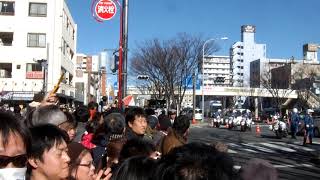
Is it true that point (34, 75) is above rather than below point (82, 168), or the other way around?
above

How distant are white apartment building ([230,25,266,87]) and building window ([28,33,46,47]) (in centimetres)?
9911

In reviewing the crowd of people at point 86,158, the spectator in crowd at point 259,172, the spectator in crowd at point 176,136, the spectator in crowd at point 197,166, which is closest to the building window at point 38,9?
the spectator in crowd at point 176,136

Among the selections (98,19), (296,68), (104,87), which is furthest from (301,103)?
(98,19)

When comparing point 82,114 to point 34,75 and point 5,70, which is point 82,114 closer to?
point 34,75

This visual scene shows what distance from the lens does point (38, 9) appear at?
48.9m

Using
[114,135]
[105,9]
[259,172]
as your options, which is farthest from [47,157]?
[105,9]

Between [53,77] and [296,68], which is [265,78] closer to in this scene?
[296,68]

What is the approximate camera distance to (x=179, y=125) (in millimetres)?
6336

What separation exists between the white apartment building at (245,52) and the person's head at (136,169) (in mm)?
141318

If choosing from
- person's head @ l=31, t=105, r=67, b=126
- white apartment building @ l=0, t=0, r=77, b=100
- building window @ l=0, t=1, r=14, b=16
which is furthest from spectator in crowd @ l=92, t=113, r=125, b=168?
building window @ l=0, t=1, r=14, b=16

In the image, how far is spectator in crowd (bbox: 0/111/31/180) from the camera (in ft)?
8.87

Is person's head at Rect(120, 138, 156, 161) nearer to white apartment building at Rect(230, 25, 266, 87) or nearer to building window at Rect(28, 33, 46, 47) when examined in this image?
building window at Rect(28, 33, 46, 47)

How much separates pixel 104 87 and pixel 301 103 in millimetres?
35699

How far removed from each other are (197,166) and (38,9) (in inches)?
1935
